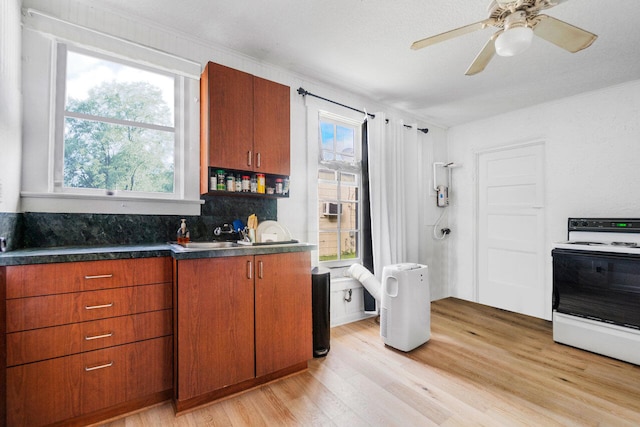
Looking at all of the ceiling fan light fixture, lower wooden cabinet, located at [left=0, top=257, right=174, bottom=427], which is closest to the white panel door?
the ceiling fan light fixture

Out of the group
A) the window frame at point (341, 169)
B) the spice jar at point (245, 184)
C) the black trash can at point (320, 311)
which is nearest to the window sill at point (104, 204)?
the spice jar at point (245, 184)

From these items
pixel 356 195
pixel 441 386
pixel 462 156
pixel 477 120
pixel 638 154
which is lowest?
pixel 441 386

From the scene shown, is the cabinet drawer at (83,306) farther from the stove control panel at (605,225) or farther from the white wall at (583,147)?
the white wall at (583,147)

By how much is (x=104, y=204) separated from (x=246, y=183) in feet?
3.22

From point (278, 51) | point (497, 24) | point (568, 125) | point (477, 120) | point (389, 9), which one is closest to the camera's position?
point (497, 24)

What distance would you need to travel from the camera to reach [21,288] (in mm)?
1380

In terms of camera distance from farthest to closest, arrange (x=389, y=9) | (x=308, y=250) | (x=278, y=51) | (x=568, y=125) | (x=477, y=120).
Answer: (x=477, y=120) → (x=568, y=125) → (x=278, y=51) → (x=308, y=250) → (x=389, y=9)

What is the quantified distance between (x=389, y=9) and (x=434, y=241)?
3.16 meters

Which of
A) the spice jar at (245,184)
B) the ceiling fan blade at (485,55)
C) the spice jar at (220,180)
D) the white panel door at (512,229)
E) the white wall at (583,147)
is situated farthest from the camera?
the white panel door at (512,229)

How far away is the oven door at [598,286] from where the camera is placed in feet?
7.80

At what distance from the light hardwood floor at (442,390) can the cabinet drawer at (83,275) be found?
80 centimetres

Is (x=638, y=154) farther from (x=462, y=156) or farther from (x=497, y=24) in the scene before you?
(x=497, y=24)

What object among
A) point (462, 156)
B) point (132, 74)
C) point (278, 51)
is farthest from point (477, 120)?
point (132, 74)

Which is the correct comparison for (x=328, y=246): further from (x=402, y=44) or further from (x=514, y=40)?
(x=514, y=40)
